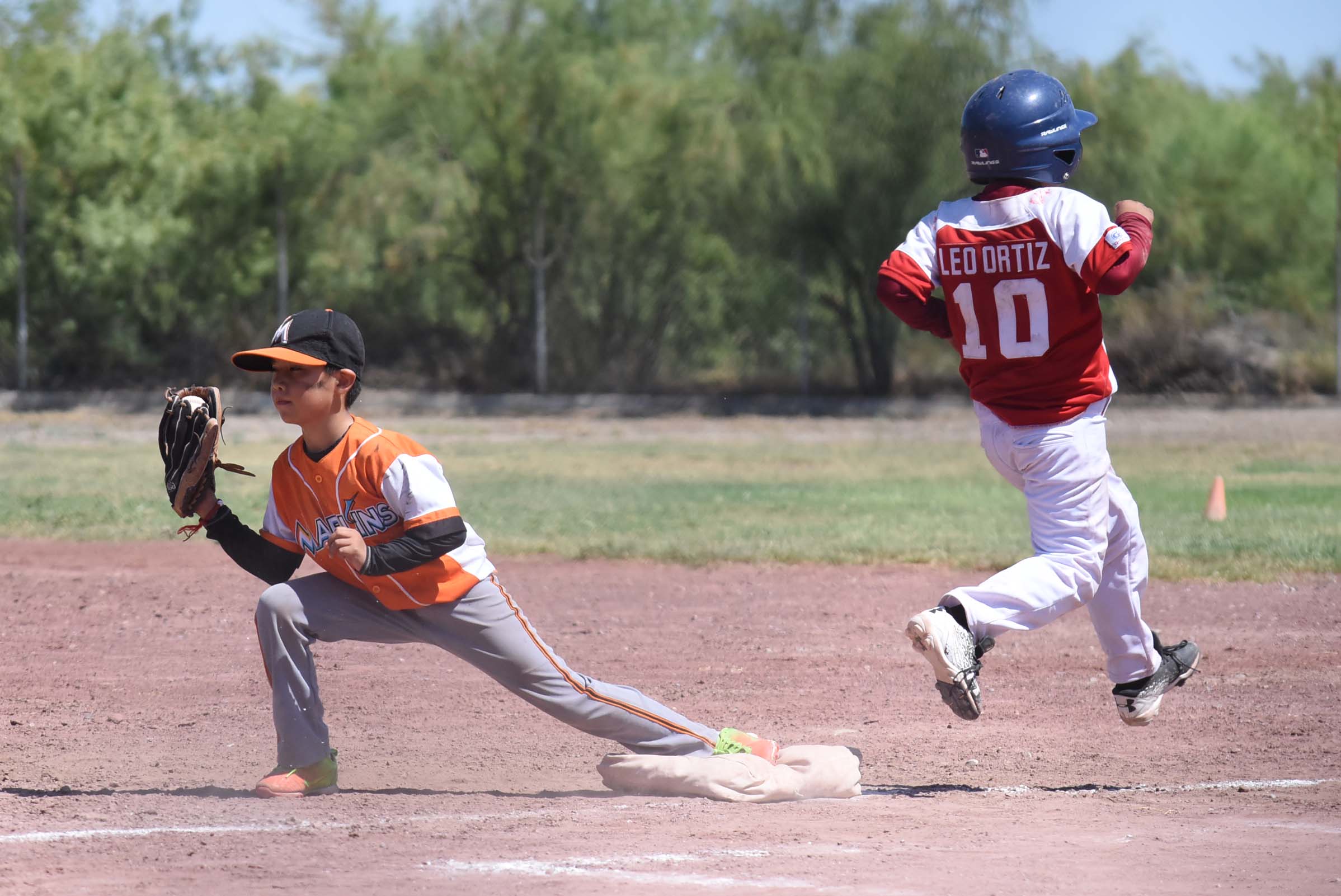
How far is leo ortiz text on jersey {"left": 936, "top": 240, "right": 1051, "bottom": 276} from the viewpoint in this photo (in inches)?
169

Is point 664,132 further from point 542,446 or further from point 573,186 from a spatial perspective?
point 542,446

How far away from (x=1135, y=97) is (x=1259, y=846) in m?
20.0

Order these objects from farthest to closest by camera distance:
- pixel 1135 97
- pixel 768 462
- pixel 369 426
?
pixel 1135 97
pixel 768 462
pixel 369 426

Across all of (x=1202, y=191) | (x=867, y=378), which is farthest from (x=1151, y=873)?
(x=1202, y=191)

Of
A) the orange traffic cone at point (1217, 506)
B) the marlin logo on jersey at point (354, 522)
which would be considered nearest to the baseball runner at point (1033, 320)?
the marlin logo on jersey at point (354, 522)

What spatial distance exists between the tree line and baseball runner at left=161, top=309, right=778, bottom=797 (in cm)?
1807

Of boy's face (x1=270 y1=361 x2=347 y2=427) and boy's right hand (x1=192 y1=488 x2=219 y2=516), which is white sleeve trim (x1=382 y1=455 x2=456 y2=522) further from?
boy's right hand (x1=192 y1=488 x2=219 y2=516)

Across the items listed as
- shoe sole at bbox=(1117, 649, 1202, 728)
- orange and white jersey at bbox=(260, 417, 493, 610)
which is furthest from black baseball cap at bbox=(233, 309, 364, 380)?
shoe sole at bbox=(1117, 649, 1202, 728)

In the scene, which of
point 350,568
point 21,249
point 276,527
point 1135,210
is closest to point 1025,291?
point 1135,210

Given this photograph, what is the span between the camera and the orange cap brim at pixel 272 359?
161 inches

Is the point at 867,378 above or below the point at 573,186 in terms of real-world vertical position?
below

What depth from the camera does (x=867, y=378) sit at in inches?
902

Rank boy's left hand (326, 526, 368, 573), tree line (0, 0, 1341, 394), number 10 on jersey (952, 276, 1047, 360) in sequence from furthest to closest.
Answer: tree line (0, 0, 1341, 394), number 10 on jersey (952, 276, 1047, 360), boy's left hand (326, 526, 368, 573)

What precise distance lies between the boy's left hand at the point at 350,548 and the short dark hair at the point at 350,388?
411mm
